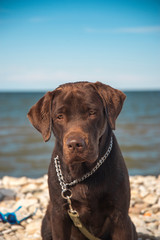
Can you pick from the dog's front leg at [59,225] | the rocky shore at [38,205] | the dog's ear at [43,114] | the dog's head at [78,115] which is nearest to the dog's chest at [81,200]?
the dog's front leg at [59,225]

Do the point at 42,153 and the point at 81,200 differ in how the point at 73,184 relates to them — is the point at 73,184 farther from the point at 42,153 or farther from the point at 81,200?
the point at 42,153

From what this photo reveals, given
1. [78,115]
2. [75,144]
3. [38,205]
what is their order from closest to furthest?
[75,144]
[78,115]
[38,205]

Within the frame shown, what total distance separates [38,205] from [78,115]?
2.64 m

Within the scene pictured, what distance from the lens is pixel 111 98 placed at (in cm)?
285

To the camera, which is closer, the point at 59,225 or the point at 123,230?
the point at 123,230

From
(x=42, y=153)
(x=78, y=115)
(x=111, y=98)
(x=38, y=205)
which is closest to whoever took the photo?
(x=78, y=115)

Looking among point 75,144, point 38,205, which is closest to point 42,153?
point 38,205

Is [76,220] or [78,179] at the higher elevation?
[78,179]

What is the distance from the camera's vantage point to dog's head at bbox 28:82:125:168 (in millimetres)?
2603

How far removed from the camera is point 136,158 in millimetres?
9391

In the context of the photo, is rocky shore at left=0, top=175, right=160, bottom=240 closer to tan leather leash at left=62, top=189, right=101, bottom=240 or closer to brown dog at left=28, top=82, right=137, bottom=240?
tan leather leash at left=62, top=189, right=101, bottom=240

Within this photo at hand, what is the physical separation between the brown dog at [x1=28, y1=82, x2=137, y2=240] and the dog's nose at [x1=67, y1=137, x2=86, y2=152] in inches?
1.4

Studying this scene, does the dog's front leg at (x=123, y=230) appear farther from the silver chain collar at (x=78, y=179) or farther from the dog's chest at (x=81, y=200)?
the silver chain collar at (x=78, y=179)

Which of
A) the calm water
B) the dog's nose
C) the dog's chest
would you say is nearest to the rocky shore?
the dog's chest
